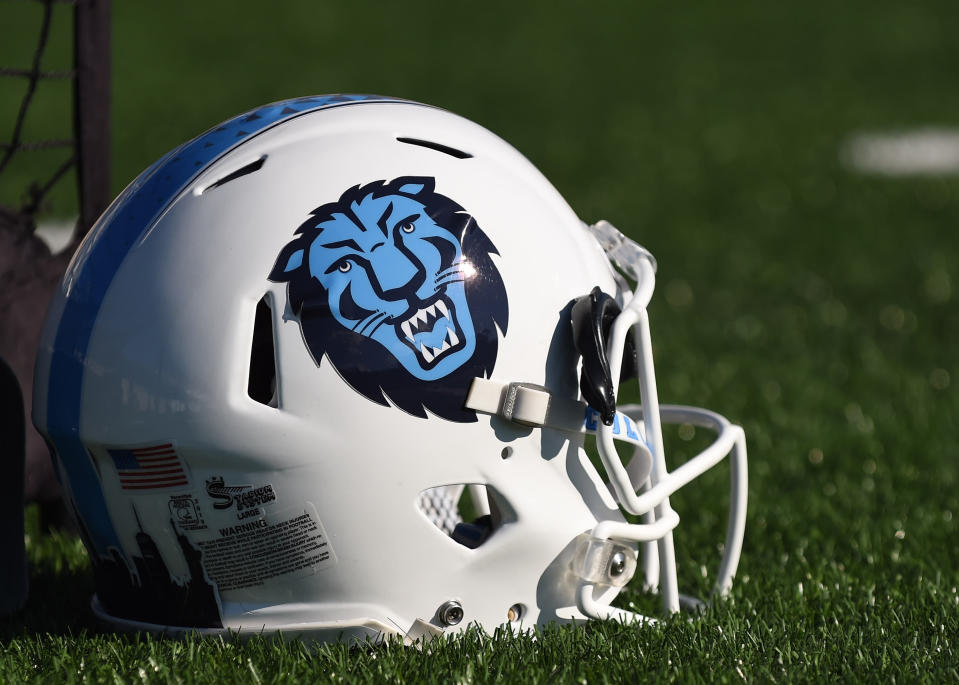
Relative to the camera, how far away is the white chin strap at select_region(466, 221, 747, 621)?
2385 millimetres

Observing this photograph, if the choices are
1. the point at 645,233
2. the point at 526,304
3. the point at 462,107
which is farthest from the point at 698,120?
the point at 526,304

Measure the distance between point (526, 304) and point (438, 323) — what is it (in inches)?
7.2

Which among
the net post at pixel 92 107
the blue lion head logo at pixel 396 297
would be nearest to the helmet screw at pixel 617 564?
the blue lion head logo at pixel 396 297

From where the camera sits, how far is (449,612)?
246 centimetres

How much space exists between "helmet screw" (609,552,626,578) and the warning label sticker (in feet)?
1.83

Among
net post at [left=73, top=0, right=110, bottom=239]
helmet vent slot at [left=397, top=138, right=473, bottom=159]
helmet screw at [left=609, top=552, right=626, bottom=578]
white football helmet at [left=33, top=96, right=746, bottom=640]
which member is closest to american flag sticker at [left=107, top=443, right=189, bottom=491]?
white football helmet at [left=33, top=96, right=746, bottom=640]

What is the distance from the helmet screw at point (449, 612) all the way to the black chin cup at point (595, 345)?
17.9 inches

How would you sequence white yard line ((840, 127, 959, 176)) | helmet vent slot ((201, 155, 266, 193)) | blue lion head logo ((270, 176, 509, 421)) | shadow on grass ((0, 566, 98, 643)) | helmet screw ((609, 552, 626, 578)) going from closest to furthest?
blue lion head logo ((270, 176, 509, 421))
helmet vent slot ((201, 155, 266, 193))
helmet screw ((609, 552, 626, 578))
shadow on grass ((0, 566, 98, 643))
white yard line ((840, 127, 959, 176))

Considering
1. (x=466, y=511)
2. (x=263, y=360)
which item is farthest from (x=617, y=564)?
(x=466, y=511)

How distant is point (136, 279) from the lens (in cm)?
235

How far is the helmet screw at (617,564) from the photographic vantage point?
2.54 meters

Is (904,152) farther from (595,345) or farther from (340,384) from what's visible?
(340,384)

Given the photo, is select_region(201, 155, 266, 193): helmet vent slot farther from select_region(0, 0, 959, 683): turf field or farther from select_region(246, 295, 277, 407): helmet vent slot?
select_region(0, 0, 959, 683): turf field

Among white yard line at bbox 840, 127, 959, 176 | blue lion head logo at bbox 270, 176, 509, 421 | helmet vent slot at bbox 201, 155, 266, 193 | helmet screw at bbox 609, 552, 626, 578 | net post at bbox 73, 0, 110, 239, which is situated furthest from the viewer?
white yard line at bbox 840, 127, 959, 176
